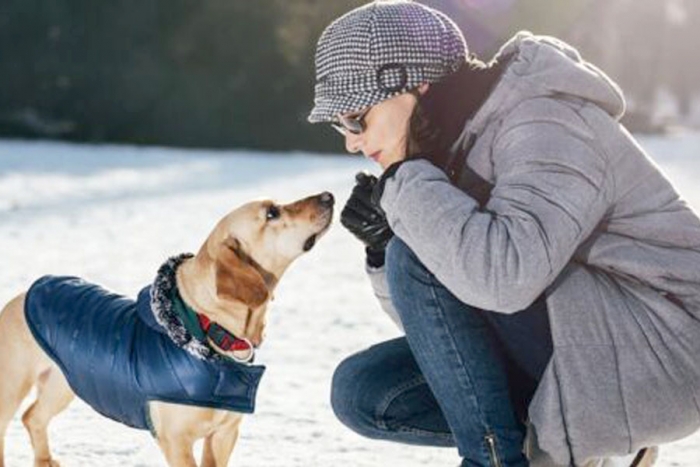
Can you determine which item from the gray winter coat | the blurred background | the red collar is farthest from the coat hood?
the blurred background

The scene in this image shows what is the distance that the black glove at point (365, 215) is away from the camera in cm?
269

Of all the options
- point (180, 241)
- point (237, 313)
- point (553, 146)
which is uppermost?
point (553, 146)

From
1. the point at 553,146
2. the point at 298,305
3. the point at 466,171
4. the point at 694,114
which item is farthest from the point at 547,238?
the point at 694,114

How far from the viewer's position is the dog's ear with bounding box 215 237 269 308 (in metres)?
2.87

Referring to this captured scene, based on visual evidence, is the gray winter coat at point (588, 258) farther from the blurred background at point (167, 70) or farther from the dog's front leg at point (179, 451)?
the blurred background at point (167, 70)

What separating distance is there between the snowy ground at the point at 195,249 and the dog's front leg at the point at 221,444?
0.28 m

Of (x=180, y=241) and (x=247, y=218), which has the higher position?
(x=247, y=218)

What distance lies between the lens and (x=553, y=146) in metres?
2.24

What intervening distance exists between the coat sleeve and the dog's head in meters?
0.71

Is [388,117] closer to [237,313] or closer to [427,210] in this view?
[427,210]

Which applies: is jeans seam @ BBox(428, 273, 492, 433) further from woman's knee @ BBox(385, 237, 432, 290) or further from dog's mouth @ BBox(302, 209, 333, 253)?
dog's mouth @ BBox(302, 209, 333, 253)

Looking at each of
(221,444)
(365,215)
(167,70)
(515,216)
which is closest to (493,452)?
(515,216)

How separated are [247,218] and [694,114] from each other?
46646 millimetres

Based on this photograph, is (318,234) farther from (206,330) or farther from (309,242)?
(206,330)
